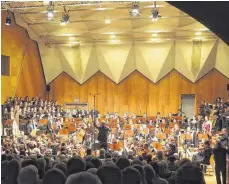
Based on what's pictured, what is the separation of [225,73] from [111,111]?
8.34m

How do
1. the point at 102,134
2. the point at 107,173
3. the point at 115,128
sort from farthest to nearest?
the point at 115,128
the point at 102,134
the point at 107,173

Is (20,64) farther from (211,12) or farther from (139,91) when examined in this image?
(211,12)

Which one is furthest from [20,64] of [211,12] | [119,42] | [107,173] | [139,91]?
[107,173]

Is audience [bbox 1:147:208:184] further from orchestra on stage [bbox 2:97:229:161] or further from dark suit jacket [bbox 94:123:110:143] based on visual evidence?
dark suit jacket [bbox 94:123:110:143]

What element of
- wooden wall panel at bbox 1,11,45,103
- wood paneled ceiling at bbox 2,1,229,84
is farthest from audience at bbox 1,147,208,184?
wooden wall panel at bbox 1,11,45,103

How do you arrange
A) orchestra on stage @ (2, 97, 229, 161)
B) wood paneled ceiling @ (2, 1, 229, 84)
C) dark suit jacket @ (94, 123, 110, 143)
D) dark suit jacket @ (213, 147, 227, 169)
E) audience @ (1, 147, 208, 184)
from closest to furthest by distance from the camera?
audience @ (1, 147, 208, 184), dark suit jacket @ (213, 147, 227, 169), dark suit jacket @ (94, 123, 110, 143), orchestra on stage @ (2, 97, 229, 161), wood paneled ceiling @ (2, 1, 229, 84)

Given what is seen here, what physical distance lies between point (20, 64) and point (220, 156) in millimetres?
18860

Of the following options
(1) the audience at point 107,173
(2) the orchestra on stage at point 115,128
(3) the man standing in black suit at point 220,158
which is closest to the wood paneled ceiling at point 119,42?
(2) the orchestra on stage at point 115,128

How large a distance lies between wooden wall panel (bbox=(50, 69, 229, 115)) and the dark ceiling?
22.6 m

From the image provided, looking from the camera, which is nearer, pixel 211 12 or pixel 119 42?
pixel 211 12

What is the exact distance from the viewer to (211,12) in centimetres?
698

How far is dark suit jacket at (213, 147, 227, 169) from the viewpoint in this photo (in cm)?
1078

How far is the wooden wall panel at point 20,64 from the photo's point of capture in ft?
84.0

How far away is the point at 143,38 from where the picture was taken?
28609mm
